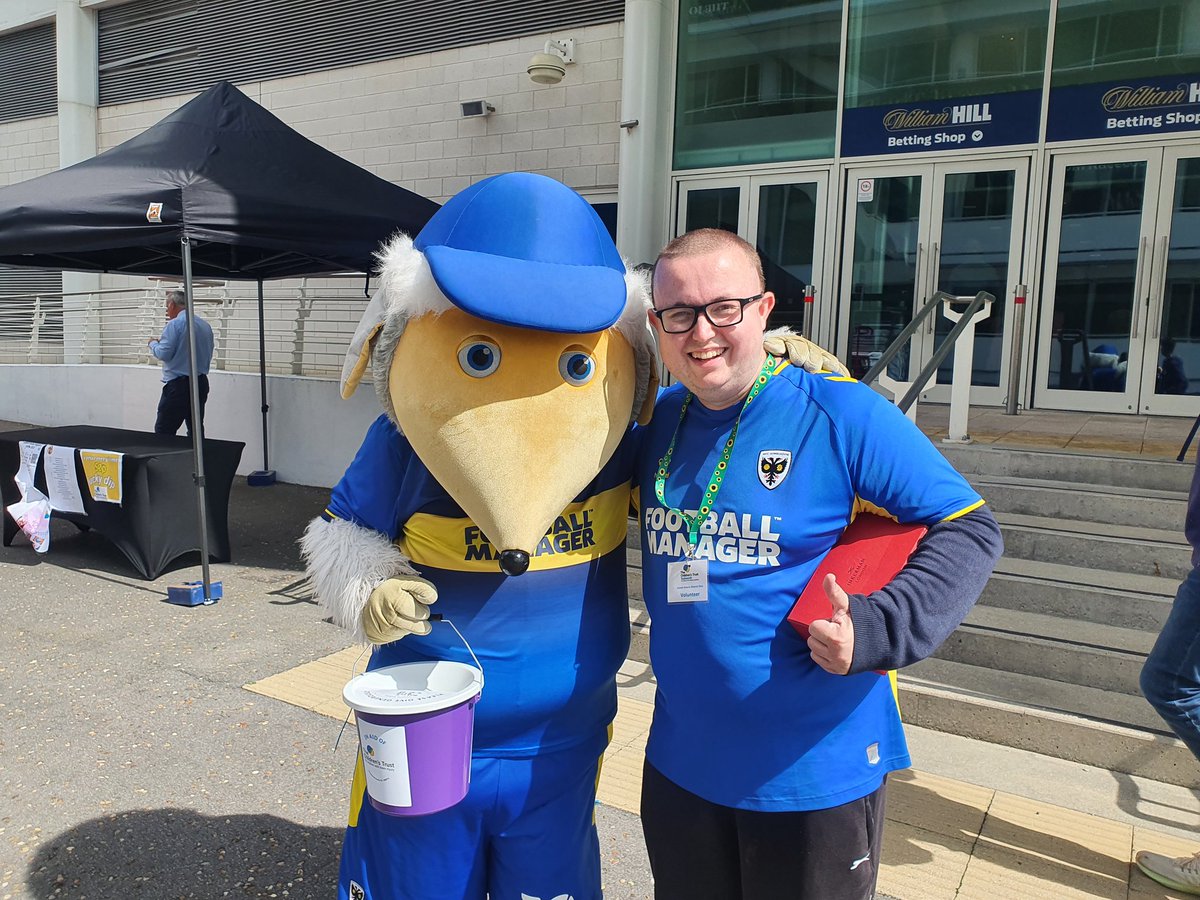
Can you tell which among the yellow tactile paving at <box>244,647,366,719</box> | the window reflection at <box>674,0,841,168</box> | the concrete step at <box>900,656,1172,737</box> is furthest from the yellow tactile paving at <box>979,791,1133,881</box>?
the window reflection at <box>674,0,841,168</box>

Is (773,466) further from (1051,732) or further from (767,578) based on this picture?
(1051,732)

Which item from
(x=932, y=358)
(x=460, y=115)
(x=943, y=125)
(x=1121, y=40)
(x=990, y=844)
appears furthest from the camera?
(x=460, y=115)

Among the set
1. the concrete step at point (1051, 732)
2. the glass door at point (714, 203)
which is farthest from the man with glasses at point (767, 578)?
the glass door at point (714, 203)

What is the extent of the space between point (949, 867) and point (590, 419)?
A: 7.13 feet

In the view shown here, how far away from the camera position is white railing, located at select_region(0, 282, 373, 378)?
35.3 feet

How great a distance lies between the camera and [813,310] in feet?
29.9

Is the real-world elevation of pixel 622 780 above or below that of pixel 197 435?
below

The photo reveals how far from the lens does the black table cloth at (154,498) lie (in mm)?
6020

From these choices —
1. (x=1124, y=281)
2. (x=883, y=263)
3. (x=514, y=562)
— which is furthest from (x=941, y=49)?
(x=514, y=562)

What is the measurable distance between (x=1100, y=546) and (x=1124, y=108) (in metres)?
5.18

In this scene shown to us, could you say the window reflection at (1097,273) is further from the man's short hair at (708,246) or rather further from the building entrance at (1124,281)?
the man's short hair at (708,246)

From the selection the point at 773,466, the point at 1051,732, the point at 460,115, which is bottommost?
the point at 1051,732

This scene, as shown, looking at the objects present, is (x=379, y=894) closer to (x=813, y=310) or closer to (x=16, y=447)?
(x=16, y=447)

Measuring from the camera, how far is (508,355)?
5.80 feet
